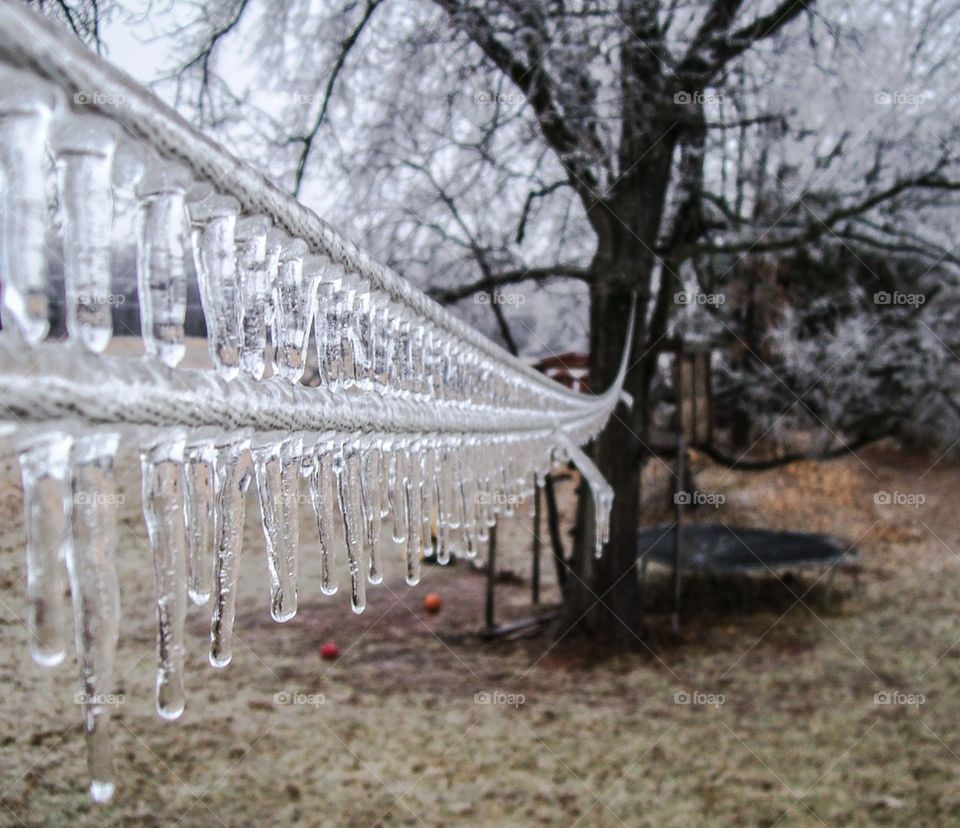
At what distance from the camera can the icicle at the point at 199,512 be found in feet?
0.71

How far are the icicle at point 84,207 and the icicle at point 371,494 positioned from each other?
0.23 m

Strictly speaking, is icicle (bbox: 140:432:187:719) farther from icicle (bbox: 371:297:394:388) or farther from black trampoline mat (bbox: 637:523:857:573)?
black trampoline mat (bbox: 637:523:857:573)

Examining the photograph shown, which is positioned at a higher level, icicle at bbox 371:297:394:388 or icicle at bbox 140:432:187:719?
icicle at bbox 371:297:394:388

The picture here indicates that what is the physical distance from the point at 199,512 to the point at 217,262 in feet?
0.22

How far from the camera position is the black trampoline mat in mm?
3783

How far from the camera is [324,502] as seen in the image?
0.33 metres

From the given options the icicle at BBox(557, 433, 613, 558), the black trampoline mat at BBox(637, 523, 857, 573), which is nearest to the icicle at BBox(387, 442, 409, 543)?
the icicle at BBox(557, 433, 613, 558)

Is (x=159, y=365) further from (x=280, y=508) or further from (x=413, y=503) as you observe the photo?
(x=413, y=503)

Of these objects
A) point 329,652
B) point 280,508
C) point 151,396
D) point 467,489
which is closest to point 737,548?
point 329,652

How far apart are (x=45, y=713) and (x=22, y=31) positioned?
2554 mm

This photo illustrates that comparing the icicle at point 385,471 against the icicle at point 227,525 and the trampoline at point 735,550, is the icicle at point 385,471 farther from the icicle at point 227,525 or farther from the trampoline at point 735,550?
the trampoline at point 735,550

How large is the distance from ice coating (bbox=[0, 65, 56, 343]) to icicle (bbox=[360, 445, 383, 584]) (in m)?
0.24

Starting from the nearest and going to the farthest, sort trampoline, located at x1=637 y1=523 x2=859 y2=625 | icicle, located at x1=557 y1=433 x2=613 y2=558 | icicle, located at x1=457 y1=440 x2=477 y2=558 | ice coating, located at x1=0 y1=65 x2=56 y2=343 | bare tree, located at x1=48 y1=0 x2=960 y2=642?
ice coating, located at x1=0 y1=65 x2=56 y2=343
icicle, located at x1=457 y1=440 x2=477 y2=558
icicle, located at x1=557 y1=433 x2=613 y2=558
bare tree, located at x1=48 y1=0 x2=960 y2=642
trampoline, located at x1=637 y1=523 x2=859 y2=625

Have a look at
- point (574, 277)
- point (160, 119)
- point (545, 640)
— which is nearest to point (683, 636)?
point (545, 640)
